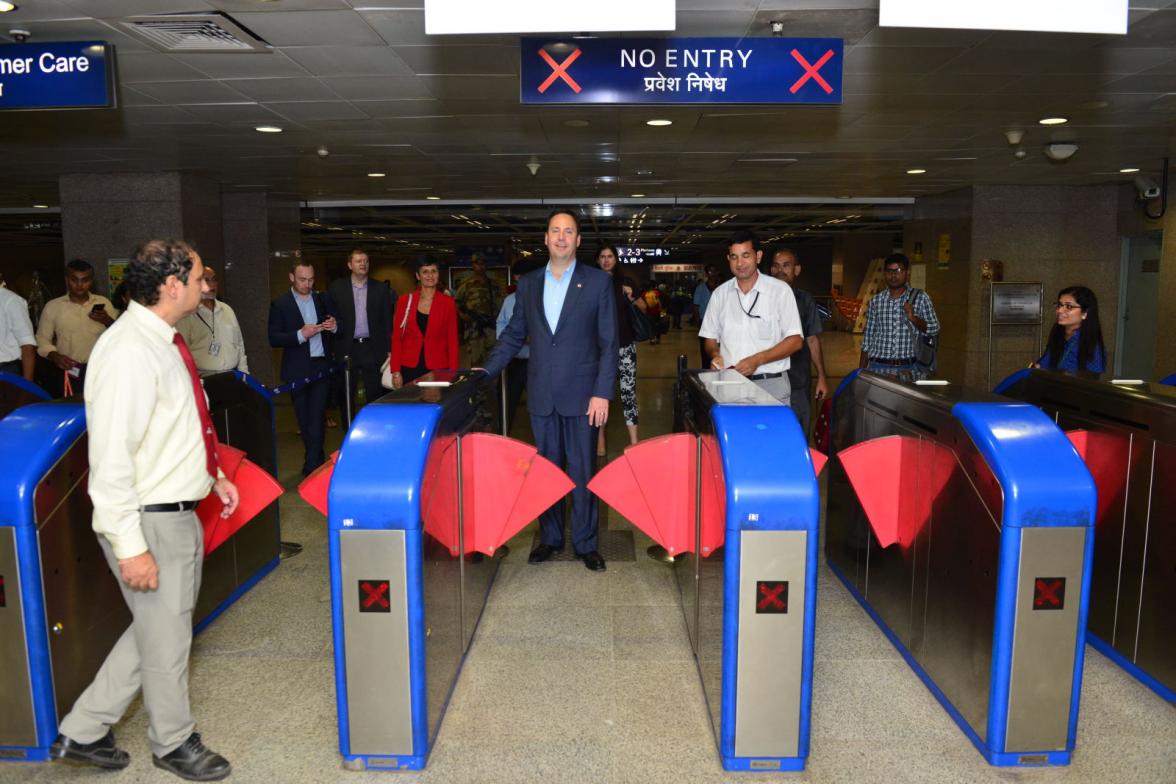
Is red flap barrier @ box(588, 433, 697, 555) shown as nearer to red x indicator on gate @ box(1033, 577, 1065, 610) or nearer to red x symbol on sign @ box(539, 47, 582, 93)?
red x indicator on gate @ box(1033, 577, 1065, 610)

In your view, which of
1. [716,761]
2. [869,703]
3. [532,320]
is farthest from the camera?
[532,320]

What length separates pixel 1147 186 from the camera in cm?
920

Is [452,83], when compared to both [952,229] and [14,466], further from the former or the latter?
[952,229]

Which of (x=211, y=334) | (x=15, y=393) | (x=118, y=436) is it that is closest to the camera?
(x=118, y=436)

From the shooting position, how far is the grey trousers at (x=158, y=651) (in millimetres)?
2354

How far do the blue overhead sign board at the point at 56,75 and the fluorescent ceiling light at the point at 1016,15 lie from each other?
11.2 feet

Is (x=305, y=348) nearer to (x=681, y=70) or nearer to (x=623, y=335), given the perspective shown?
(x=623, y=335)

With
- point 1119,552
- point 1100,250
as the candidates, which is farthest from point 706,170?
point 1119,552

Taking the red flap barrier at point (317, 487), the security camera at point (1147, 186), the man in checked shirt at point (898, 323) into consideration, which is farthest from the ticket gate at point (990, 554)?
the security camera at point (1147, 186)

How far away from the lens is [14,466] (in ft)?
8.08

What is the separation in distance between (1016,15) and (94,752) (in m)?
3.71

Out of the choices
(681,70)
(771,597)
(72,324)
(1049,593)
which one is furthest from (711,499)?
(72,324)

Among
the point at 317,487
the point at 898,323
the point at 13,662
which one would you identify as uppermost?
the point at 898,323

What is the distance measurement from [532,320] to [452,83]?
1.88 m
